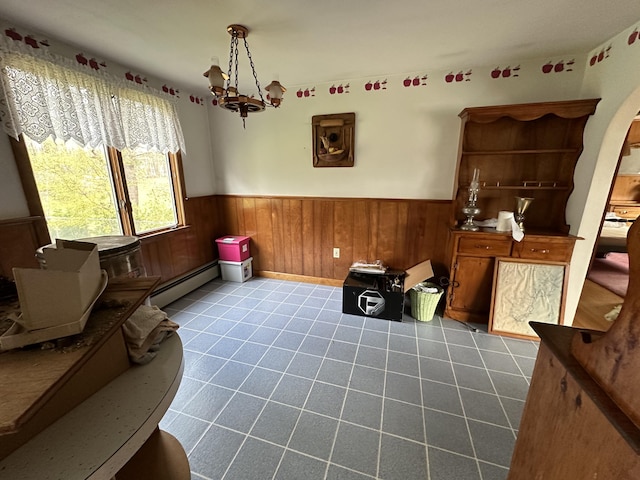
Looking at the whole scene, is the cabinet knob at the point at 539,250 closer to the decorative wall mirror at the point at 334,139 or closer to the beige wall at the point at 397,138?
the beige wall at the point at 397,138

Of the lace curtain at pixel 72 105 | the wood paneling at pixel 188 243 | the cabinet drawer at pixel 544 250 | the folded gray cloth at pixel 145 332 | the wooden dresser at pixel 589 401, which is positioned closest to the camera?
the wooden dresser at pixel 589 401

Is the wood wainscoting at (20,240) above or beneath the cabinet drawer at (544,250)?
above

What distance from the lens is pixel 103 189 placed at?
225cm

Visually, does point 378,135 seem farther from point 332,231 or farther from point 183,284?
point 183,284

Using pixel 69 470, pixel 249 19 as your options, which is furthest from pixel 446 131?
pixel 69 470

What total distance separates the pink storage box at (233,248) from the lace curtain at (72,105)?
1.29 m

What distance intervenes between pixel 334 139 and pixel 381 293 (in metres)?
1.70

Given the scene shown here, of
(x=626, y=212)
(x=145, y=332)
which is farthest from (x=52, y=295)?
(x=626, y=212)

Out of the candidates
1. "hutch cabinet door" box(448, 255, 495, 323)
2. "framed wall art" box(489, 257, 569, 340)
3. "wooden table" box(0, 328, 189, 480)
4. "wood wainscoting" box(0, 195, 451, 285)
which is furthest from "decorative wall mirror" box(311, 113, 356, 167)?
"wooden table" box(0, 328, 189, 480)

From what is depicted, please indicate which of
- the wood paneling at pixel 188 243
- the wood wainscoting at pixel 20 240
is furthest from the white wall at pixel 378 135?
the wood wainscoting at pixel 20 240

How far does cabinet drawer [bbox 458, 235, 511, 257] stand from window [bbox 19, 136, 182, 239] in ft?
9.88

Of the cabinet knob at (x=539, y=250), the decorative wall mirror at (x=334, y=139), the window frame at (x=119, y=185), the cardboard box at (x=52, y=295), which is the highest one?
the decorative wall mirror at (x=334, y=139)

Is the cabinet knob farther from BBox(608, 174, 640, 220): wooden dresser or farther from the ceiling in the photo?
BBox(608, 174, 640, 220): wooden dresser

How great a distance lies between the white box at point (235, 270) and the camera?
3.37 metres
